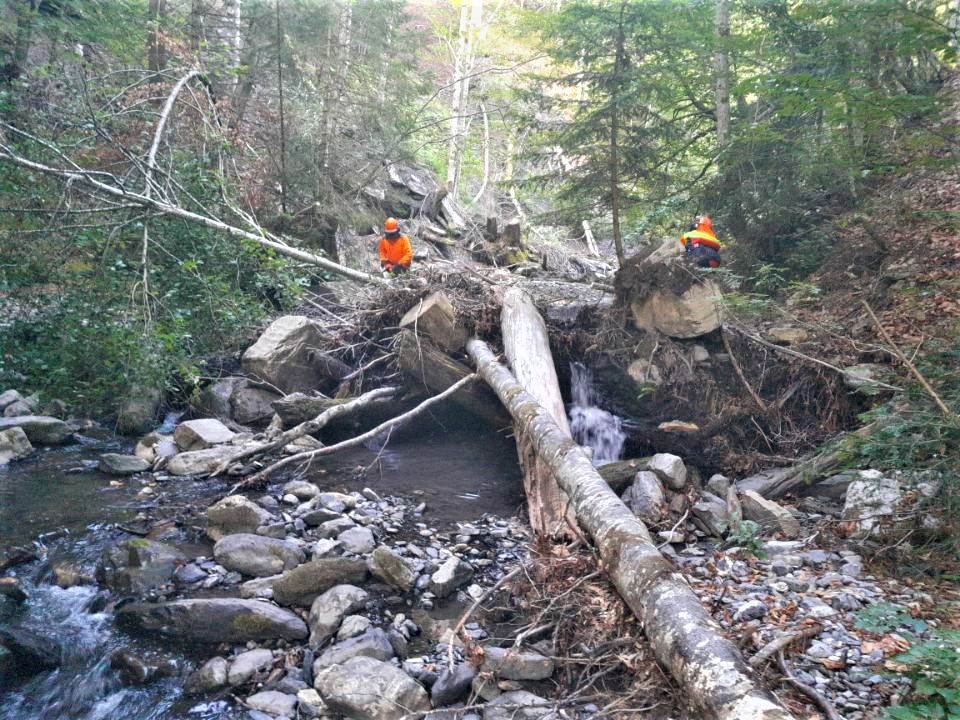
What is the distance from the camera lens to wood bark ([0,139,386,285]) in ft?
25.2

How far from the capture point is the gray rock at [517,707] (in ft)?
11.4

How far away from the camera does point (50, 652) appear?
4129 millimetres

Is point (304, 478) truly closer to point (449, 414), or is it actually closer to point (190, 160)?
point (449, 414)

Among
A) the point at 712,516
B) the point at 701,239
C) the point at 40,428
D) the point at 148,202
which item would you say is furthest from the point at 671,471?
the point at 40,428

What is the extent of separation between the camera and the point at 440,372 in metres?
8.73

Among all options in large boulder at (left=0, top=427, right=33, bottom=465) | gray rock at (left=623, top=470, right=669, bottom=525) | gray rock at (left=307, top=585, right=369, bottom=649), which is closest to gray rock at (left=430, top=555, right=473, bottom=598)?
gray rock at (left=307, top=585, right=369, bottom=649)

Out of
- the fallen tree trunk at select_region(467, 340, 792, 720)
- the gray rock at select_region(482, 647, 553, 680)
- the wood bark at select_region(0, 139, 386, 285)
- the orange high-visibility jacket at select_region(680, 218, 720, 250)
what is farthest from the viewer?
the orange high-visibility jacket at select_region(680, 218, 720, 250)

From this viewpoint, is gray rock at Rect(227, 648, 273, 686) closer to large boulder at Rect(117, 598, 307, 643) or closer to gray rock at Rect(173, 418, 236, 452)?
large boulder at Rect(117, 598, 307, 643)

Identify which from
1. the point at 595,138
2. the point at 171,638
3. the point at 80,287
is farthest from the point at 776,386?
the point at 80,287

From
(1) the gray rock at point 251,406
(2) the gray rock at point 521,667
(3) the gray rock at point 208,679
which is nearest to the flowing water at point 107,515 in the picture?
(3) the gray rock at point 208,679

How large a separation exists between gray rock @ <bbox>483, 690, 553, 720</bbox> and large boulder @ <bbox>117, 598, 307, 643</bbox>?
1.58 metres

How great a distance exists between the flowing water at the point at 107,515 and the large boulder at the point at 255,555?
0.33 meters

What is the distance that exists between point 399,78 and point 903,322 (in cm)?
1164

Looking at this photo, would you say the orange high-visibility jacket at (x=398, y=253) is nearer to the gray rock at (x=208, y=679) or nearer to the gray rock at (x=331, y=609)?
the gray rock at (x=331, y=609)
